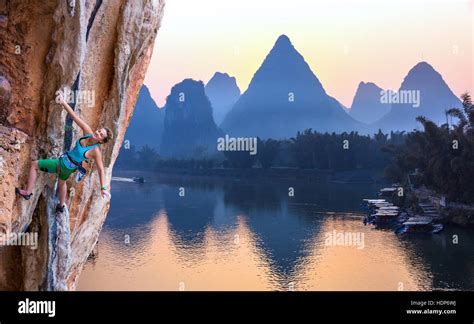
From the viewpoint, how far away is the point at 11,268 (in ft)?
17.3

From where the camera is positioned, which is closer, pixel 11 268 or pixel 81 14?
pixel 81 14

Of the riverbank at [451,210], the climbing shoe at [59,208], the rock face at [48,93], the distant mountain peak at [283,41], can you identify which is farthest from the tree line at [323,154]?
the distant mountain peak at [283,41]

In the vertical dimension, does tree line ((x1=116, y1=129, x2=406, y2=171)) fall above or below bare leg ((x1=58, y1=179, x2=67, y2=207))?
above

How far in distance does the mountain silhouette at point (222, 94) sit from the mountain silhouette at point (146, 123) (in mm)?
34537

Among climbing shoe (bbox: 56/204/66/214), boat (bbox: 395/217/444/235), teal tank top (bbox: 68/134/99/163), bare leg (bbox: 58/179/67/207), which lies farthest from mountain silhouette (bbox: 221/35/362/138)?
teal tank top (bbox: 68/134/99/163)

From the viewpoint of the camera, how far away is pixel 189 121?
4557 inches

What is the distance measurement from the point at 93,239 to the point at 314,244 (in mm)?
16703

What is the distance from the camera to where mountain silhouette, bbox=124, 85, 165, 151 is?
13838cm

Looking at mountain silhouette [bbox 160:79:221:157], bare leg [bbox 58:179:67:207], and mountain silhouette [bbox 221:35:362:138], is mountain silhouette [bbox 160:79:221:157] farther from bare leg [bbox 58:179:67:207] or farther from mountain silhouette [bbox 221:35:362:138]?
bare leg [bbox 58:179:67:207]

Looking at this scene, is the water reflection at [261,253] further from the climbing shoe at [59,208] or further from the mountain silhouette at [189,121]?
the mountain silhouette at [189,121]

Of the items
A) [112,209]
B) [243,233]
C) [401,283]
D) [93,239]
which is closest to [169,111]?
[112,209]

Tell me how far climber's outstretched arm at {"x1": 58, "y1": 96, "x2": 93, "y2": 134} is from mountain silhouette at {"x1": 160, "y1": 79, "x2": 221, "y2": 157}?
352 feet

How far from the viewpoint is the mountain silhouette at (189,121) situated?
114 meters
